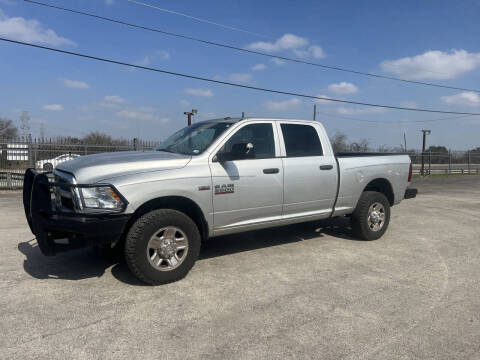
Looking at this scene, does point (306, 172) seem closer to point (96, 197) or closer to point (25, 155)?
point (96, 197)

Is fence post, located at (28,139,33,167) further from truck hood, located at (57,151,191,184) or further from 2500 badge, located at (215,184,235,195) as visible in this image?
2500 badge, located at (215,184,235,195)

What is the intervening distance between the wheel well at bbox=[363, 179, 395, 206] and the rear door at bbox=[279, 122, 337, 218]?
42.0 inches

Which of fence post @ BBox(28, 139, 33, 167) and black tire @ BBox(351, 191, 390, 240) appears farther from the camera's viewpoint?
fence post @ BBox(28, 139, 33, 167)

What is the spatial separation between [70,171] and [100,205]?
0.56 metres

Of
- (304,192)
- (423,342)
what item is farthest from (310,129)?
(423,342)

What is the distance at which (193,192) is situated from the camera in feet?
13.4

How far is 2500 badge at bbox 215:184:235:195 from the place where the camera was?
169 inches

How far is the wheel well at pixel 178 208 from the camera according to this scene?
12.9 ft

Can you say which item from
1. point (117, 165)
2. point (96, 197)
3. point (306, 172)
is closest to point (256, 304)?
point (96, 197)

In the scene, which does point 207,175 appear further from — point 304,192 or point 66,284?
point 66,284

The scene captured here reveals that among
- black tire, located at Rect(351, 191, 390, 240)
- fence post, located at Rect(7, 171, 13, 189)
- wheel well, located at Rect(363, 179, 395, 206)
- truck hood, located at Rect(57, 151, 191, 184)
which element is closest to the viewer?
truck hood, located at Rect(57, 151, 191, 184)

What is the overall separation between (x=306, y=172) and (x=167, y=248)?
2.24 metres

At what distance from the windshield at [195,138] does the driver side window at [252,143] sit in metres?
0.20

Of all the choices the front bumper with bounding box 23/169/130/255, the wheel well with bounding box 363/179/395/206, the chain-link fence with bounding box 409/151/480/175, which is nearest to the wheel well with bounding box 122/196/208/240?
the front bumper with bounding box 23/169/130/255
